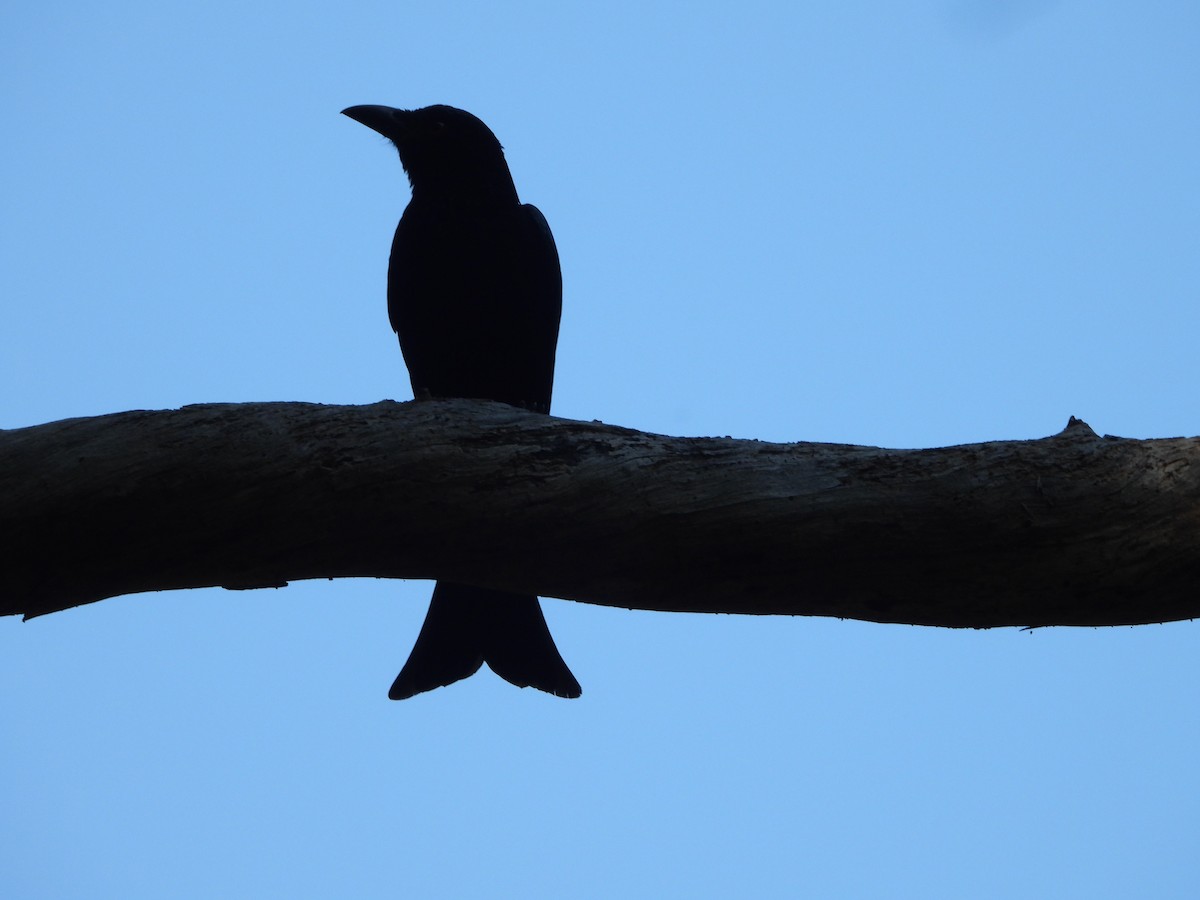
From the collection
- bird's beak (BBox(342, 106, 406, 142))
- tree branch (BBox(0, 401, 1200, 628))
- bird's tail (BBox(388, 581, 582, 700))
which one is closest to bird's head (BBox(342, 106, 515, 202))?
bird's beak (BBox(342, 106, 406, 142))

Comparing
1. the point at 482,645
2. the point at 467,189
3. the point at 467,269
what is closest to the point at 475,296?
the point at 467,269

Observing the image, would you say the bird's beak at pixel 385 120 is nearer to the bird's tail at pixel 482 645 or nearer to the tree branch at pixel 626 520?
the bird's tail at pixel 482 645

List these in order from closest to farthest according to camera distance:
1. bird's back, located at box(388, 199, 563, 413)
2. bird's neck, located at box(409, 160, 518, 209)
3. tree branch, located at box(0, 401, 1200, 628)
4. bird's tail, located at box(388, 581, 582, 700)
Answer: tree branch, located at box(0, 401, 1200, 628) < bird's tail, located at box(388, 581, 582, 700) < bird's back, located at box(388, 199, 563, 413) < bird's neck, located at box(409, 160, 518, 209)

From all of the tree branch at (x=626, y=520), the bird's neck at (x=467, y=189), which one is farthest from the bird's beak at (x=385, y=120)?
the tree branch at (x=626, y=520)

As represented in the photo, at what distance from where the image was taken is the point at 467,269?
183 inches

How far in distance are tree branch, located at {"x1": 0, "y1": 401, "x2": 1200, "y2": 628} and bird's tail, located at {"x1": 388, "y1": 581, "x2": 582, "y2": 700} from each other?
1.00m

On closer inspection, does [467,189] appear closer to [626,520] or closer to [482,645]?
[482,645]

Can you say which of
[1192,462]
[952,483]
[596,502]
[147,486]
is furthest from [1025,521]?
[147,486]

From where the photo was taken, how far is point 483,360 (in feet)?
15.5

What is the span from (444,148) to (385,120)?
364mm

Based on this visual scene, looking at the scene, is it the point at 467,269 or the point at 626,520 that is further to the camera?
the point at 467,269

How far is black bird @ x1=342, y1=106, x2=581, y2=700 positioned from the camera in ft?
15.4

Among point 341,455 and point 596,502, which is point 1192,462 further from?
point 341,455

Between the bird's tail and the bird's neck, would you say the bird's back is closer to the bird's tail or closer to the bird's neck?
the bird's neck
